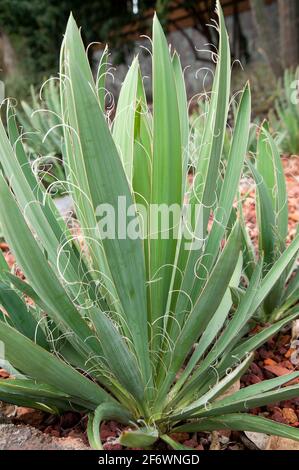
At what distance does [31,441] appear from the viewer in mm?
1151

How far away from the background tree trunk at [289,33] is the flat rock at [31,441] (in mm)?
5593

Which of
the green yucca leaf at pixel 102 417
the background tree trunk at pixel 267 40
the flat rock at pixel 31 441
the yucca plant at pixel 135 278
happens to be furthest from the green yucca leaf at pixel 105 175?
the background tree trunk at pixel 267 40

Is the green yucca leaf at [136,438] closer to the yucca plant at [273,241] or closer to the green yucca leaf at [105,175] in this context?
the green yucca leaf at [105,175]

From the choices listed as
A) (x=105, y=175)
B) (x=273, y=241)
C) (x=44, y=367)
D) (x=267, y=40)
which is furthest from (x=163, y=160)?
(x=267, y=40)

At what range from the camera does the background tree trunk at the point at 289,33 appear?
593 cm

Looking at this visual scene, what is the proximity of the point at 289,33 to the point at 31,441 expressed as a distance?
5.77 m

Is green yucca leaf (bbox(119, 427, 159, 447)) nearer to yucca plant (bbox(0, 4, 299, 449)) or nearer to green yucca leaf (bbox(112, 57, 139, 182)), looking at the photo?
yucca plant (bbox(0, 4, 299, 449))

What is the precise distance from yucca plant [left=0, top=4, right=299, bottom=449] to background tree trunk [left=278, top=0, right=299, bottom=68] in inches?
201

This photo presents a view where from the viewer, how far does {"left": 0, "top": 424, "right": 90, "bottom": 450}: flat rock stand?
1128mm

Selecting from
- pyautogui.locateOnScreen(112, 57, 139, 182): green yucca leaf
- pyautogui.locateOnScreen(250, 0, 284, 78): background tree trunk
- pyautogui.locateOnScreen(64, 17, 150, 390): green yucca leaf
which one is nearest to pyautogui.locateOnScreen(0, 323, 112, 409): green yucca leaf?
pyautogui.locateOnScreen(64, 17, 150, 390): green yucca leaf

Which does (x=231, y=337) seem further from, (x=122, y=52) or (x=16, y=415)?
(x=122, y=52)

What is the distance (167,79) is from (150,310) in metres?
0.49

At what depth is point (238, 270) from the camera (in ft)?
4.73

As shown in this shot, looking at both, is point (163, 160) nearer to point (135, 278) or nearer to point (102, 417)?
point (135, 278)
